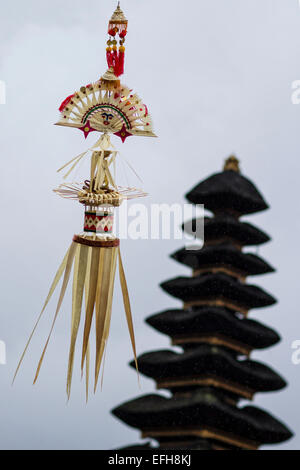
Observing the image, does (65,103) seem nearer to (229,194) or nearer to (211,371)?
(229,194)

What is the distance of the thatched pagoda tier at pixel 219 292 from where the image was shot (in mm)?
46688

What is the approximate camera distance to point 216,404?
4500 cm

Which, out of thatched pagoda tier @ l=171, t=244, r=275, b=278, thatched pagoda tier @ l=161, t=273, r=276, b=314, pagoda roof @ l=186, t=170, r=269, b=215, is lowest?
thatched pagoda tier @ l=161, t=273, r=276, b=314

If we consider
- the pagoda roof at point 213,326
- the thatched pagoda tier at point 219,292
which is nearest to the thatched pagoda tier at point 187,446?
the pagoda roof at point 213,326

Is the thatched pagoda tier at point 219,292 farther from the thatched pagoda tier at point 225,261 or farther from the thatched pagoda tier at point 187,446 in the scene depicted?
the thatched pagoda tier at point 187,446

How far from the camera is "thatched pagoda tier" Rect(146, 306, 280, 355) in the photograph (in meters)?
46.2

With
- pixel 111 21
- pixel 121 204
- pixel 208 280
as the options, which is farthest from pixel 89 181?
pixel 208 280

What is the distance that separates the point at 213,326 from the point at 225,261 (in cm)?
217

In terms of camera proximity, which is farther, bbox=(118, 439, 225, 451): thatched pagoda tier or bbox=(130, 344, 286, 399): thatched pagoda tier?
bbox=(130, 344, 286, 399): thatched pagoda tier

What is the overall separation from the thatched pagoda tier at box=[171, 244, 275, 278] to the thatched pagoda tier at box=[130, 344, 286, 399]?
2.55 meters

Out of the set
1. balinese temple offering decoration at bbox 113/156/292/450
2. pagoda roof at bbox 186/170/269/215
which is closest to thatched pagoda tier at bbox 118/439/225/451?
balinese temple offering decoration at bbox 113/156/292/450

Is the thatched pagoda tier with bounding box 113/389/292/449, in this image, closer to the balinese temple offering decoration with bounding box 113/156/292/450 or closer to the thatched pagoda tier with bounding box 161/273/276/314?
the balinese temple offering decoration with bounding box 113/156/292/450
